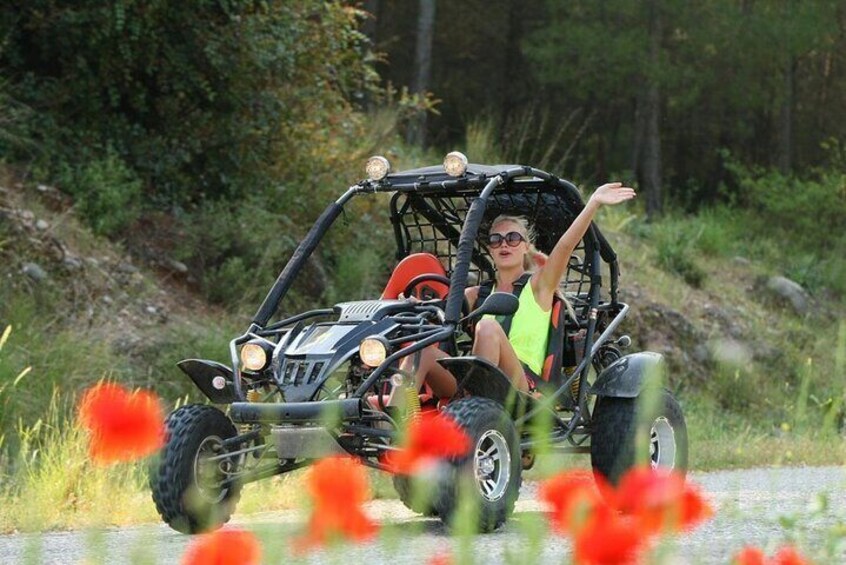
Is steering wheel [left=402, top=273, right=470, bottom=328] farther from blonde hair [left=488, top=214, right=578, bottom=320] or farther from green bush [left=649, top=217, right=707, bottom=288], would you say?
green bush [left=649, top=217, right=707, bottom=288]

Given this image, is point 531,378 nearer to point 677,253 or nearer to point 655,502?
point 655,502

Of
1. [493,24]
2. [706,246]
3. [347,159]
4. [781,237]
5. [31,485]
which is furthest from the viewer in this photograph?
[493,24]

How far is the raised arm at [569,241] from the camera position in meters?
8.18

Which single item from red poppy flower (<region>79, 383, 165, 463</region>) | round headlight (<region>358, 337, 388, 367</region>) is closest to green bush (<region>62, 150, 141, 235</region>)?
round headlight (<region>358, 337, 388, 367</region>)

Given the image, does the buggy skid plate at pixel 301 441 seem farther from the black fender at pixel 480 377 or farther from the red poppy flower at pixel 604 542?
the red poppy flower at pixel 604 542

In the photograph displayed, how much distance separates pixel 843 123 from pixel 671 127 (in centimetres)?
387

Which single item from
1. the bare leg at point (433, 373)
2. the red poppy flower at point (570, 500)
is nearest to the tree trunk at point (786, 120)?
the bare leg at point (433, 373)

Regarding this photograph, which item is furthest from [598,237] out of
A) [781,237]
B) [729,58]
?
[729,58]

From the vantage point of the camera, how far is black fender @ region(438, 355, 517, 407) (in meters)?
7.74

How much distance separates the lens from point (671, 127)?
130 ft

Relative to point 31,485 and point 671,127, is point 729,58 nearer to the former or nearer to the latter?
point 671,127

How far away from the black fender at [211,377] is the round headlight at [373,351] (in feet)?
2.56

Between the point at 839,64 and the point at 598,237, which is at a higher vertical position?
the point at 598,237

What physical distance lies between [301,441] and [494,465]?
0.89 m
